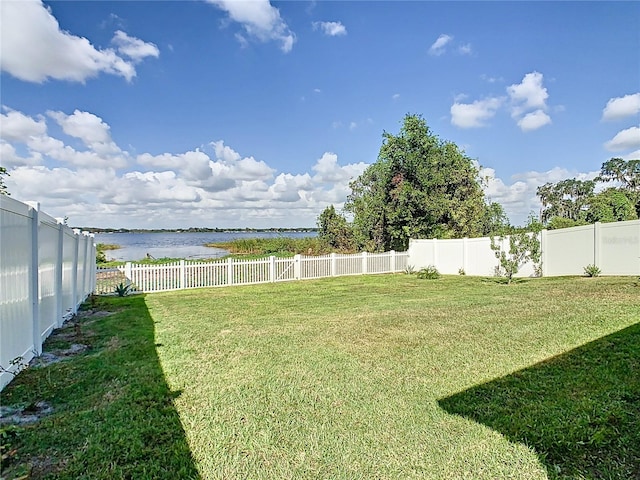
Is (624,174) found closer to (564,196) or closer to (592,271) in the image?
(564,196)

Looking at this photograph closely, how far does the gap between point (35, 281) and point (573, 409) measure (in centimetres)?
531

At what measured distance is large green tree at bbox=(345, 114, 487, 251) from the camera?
54.9 feet

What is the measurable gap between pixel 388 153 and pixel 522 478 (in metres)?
16.6

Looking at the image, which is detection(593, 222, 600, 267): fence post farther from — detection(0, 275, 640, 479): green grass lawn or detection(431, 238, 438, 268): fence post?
detection(431, 238, 438, 268): fence post

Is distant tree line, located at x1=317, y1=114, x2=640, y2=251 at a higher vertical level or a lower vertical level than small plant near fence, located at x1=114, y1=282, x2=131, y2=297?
higher

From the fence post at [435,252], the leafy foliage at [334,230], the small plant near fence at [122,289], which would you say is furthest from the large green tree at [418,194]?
the small plant near fence at [122,289]

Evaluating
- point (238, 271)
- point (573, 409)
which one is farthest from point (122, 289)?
point (573, 409)

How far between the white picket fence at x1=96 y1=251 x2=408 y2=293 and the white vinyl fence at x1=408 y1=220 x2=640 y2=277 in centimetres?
151

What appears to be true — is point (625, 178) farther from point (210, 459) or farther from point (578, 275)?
point (210, 459)

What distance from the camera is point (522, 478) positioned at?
2.00 metres

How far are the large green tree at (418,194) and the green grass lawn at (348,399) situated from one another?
11051 mm

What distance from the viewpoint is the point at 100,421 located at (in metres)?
2.71

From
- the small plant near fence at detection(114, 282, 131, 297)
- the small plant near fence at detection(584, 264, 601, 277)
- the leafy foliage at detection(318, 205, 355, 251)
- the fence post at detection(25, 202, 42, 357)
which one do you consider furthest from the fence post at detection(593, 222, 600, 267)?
the small plant near fence at detection(114, 282, 131, 297)

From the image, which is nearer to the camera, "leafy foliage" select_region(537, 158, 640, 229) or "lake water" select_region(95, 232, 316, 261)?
"leafy foliage" select_region(537, 158, 640, 229)
